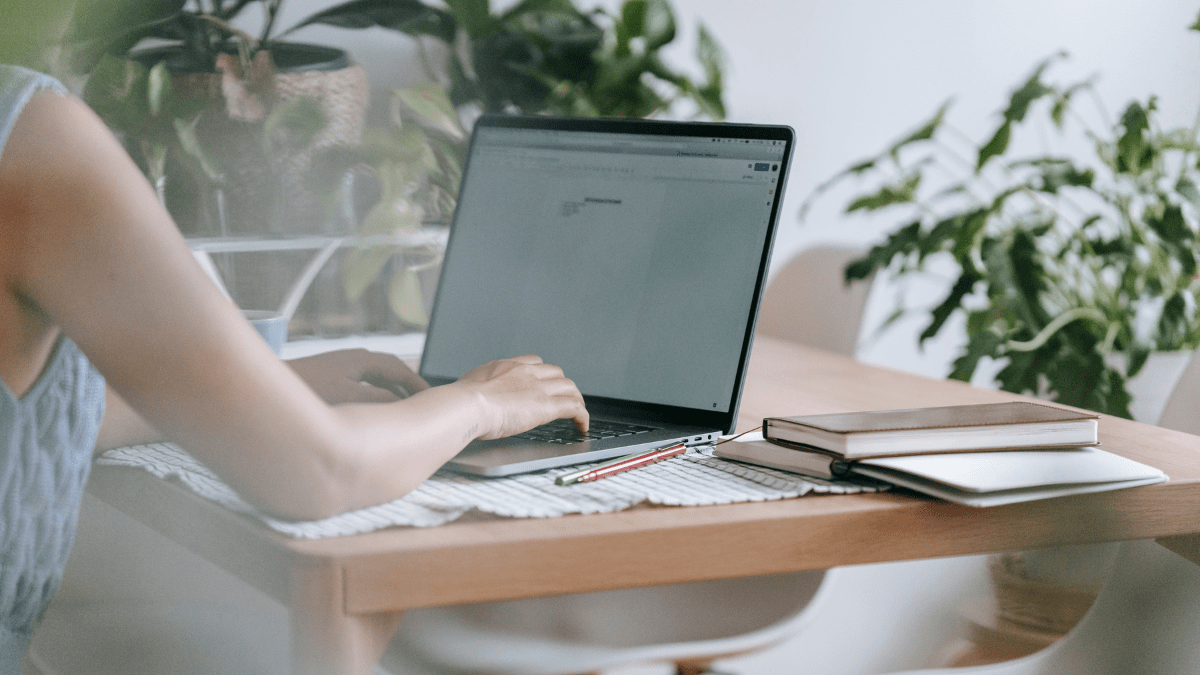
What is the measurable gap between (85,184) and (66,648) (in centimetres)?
55

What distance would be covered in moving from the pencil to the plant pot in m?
0.94

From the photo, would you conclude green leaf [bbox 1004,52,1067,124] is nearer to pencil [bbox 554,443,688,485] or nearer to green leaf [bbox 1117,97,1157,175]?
green leaf [bbox 1117,97,1157,175]

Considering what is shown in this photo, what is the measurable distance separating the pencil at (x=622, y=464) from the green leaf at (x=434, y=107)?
100 cm

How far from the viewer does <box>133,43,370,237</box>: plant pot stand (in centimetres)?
147

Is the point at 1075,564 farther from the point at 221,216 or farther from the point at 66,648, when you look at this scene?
the point at 221,216

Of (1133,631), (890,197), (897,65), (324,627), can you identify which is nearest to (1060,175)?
(890,197)

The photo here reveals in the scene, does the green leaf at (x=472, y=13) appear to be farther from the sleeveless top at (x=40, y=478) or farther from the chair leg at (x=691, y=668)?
the sleeveless top at (x=40, y=478)

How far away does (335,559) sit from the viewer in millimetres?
471

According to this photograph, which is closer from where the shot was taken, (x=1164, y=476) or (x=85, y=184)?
(x=85, y=184)

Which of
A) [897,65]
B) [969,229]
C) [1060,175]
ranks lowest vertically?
[969,229]

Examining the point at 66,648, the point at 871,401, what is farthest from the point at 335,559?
the point at 871,401

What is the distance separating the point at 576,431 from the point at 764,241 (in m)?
0.23

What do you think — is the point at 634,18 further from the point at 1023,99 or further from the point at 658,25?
the point at 1023,99

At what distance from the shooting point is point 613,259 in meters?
0.89
